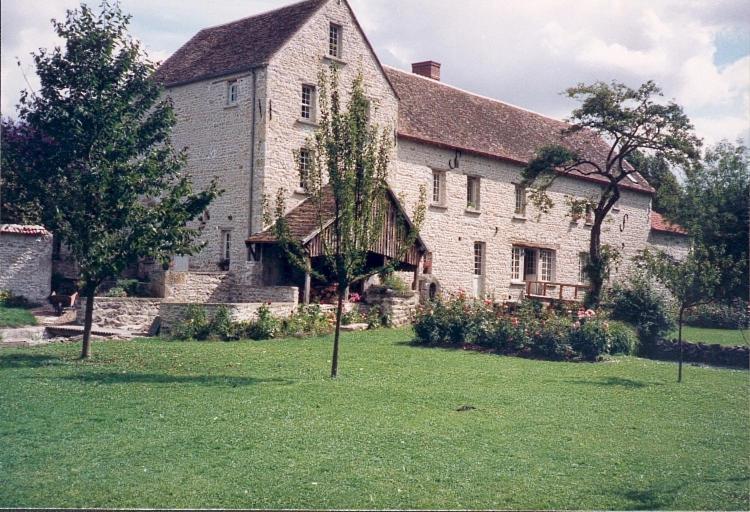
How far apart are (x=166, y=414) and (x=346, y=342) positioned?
9.04 meters

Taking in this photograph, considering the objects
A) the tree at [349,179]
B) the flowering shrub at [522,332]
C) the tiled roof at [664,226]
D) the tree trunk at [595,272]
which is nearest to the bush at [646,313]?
the flowering shrub at [522,332]

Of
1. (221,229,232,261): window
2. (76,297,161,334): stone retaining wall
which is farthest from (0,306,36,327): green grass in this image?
(221,229,232,261): window

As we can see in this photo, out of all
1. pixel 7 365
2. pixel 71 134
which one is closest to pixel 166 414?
pixel 7 365

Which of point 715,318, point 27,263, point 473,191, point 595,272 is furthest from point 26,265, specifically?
point 715,318

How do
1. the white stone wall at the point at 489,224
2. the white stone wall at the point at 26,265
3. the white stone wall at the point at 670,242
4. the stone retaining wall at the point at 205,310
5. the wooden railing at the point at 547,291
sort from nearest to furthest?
the stone retaining wall at the point at 205,310 < the white stone wall at the point at 26,265 < the white stone wall at the point at 489,224 < the wooden railing at the point at 547,291 < the white stone wall at the point at 670,242

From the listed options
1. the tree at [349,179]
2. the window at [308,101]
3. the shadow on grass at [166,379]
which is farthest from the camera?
the window at [308,101]

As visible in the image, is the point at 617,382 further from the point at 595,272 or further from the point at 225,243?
the point at 225,243

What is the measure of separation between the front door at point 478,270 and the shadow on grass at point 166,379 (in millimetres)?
19936

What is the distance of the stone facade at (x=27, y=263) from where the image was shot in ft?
81.7

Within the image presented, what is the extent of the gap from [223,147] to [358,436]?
1879 cm

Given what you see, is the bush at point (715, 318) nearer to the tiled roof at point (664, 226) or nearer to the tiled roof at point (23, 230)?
the tiled roof at point (664, 226)

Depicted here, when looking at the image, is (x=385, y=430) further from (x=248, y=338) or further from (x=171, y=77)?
(x=171, y=77)

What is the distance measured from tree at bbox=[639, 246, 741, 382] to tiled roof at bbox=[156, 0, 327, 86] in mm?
15222

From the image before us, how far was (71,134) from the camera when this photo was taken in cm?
1558
